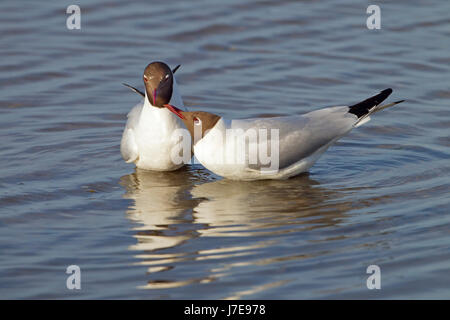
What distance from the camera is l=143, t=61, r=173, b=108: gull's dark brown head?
23.1 ft

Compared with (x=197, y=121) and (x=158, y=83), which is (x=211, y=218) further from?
(x=158, y=83)

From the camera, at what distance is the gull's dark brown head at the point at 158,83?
Answer: 7.03 metres

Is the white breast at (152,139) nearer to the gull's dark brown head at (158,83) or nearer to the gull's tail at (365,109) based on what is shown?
the gull's dark brown head at (158,83)

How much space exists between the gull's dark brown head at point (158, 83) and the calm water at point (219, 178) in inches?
26.5

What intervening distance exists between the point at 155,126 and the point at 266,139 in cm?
96

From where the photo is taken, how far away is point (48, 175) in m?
7.11

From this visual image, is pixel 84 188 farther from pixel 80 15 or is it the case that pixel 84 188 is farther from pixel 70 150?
pixel 80 15

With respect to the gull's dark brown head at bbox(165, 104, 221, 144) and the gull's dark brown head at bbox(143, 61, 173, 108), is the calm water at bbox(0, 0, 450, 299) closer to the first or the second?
the gull's dark brown head at bbox(165, 104, 221, 144)

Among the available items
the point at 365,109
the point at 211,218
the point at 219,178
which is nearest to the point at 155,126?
the point at 219,178

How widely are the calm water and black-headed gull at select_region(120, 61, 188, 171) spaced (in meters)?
0.17

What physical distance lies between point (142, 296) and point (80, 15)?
679 cm

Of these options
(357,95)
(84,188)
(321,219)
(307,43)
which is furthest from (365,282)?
(307,43)

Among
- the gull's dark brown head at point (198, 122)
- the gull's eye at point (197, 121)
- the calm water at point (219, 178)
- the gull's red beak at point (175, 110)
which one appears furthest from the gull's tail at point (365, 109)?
the gull's red beak at point (175, 110)

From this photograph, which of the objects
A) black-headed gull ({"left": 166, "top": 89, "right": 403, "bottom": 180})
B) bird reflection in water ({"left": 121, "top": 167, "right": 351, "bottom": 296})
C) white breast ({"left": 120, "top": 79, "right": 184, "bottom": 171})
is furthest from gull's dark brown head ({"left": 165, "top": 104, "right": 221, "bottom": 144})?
bird reflection in water ({"left": 121, "top": 167, "right": 351, "bottom": 296})
